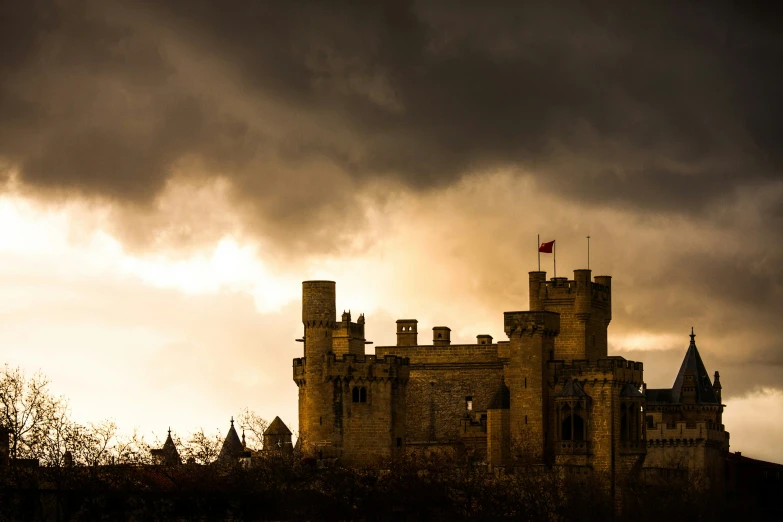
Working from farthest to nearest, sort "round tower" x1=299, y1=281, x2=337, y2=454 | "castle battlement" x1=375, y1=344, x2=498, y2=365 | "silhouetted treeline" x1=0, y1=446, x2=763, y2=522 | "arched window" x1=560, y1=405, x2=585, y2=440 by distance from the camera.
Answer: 1. "castle battlement" x1=375, y1=344, x2=498, y2=365
2. "arched window" x1=560, y1=405, x2=585, y2=440
3. "round tower" x1=299, y1=281, x2=337, y2=454
4. "silhouetted treeline" x1=0, y1=446, x2=763, y2=522

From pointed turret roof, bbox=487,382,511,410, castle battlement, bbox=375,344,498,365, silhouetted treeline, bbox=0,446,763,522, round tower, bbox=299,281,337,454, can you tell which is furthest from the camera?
castle battlement, bbox=375,344,498,365

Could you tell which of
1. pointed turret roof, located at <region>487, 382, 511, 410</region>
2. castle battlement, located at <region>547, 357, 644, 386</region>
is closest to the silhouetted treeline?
pointed turret roof, located at <region>487, 382, 511, 410</region>

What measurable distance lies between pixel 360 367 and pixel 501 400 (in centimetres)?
956

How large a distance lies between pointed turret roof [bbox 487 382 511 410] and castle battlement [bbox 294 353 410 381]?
6.42 meters

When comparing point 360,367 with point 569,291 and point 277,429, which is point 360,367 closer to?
point 277,429

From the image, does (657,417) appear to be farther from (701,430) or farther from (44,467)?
(44,467)

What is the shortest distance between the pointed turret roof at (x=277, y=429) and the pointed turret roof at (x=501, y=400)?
43.9ft

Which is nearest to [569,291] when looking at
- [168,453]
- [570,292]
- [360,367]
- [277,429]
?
[570,292]

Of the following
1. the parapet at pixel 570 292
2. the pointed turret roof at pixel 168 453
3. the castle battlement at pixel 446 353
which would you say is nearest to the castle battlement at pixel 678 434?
the parapet at pixel 570 292

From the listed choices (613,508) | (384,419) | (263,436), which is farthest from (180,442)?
(613,508)

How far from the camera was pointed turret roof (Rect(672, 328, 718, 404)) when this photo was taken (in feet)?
510

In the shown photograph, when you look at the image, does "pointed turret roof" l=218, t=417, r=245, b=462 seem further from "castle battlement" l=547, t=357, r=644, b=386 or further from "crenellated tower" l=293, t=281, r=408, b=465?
"castle battlement" l=547, t=357, r=644, b=386

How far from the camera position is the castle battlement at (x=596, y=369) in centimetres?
13800

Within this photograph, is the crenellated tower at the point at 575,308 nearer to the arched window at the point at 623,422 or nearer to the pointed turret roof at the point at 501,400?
the pointed turret roof at the point at 501,400
